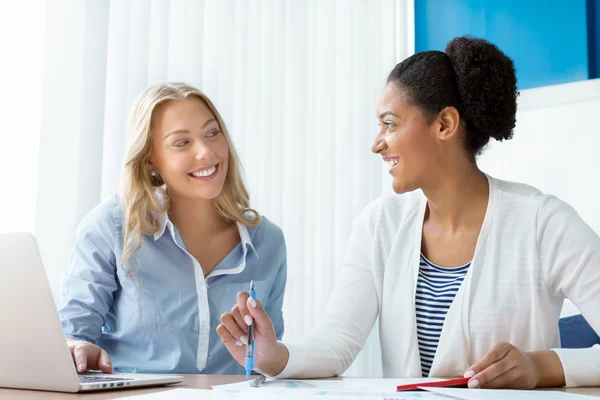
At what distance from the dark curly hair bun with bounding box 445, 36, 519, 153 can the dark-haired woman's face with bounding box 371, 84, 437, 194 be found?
0.37 ft

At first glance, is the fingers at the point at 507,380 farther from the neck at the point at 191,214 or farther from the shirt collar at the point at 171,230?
the neck at the point at 191,214

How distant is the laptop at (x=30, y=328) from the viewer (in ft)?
2.91

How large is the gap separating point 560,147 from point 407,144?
129 cm

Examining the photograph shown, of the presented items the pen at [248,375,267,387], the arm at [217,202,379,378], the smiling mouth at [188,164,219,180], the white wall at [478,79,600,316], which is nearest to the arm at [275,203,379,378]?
the arm at [217,202,379,378]

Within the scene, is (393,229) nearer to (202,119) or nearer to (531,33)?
(202,119)

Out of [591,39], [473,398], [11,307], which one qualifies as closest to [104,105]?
[11,307]

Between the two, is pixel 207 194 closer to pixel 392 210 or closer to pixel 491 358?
pixel 392 210

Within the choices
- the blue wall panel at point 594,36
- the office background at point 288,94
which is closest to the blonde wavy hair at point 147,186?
the office background at point 288,94

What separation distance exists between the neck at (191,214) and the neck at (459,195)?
25.9 inches

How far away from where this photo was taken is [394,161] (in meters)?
1.63

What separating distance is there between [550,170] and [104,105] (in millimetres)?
1736

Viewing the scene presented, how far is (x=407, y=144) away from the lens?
1601 mm

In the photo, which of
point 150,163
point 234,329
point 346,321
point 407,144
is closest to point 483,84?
point 407,144

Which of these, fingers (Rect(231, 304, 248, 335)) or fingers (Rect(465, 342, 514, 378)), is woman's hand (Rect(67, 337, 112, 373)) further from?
fingers (Rect(465, 342, 514, 378))
